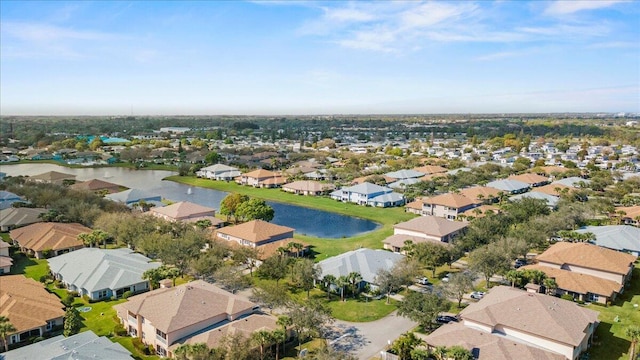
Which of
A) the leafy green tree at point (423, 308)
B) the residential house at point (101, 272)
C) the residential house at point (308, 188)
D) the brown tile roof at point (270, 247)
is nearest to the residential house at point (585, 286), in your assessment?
the leafy green tree at point (423, 308)

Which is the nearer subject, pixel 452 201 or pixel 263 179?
pixel 452 201

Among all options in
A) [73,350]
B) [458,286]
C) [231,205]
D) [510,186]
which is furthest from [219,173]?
[73,350]

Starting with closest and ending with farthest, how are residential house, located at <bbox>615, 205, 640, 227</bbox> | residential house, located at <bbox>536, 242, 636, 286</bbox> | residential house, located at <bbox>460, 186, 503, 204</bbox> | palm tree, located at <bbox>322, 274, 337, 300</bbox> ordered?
palm tree, located at <bbox>322, 274, 337, 300</bbox>, residential house, located at <bbox>536, 242, 636, 286</bbox>, residential house, located at <bbox>615, 205, 640, 227</bbox>, residential house, located at <bbox>460, 186, 503, 204</bbox>

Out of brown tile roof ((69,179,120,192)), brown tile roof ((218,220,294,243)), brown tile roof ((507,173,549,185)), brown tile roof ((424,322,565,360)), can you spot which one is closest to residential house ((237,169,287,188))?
brown tile roof ((69,179,120,192))

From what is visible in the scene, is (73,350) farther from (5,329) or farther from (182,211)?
(182,211)

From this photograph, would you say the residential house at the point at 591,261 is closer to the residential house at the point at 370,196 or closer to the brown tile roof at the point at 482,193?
the brown tile roof at the point at 482,193

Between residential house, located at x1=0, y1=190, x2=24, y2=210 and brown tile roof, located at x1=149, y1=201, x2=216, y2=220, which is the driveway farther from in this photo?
residential house, located at x1=0, y1=190, x2=24, y2=210
